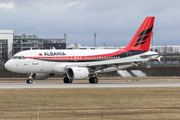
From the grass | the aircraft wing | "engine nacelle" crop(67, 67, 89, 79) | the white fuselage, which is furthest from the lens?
the aircraft wing

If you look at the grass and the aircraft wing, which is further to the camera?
the aircraft wing

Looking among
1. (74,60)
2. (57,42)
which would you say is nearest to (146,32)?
(74,60)

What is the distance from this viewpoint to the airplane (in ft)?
159

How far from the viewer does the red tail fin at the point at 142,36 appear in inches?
2197

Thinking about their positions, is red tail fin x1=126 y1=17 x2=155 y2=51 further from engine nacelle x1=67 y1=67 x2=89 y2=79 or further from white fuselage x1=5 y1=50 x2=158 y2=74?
engine nacelle x1=67 y1=67 x2=89 y2=79

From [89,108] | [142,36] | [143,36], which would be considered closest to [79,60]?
[142,36]

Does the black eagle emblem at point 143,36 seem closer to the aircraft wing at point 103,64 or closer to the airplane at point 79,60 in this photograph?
the airplane at point 79,60

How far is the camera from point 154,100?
2800 centimetres

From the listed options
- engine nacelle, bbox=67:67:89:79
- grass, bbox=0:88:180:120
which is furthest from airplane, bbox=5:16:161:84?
grass, bbox=0:88:180:120

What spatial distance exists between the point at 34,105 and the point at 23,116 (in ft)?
17.0

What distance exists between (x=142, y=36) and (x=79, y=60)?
11464 millimetres

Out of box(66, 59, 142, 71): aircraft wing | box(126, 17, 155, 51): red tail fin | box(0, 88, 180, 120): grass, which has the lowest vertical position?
box(0, 88, 180, 120): grass

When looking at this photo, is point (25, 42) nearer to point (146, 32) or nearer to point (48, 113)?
point (146, 32)

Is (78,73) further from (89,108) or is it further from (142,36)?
(89,108)
